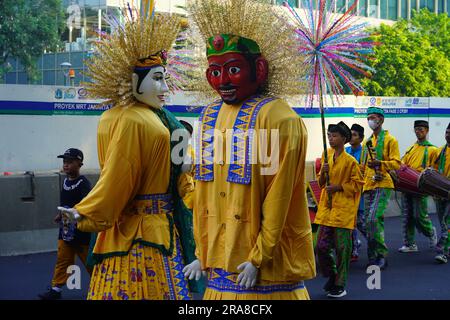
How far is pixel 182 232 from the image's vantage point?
6512mm

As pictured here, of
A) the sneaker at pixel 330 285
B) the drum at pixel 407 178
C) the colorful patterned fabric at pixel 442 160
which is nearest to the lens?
the sneaker at pixel 330 285

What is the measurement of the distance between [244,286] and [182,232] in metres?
1.67

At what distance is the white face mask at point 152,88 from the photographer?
6523mm

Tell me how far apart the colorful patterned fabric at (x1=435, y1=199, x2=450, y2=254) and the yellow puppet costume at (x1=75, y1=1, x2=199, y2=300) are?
20.2 feet

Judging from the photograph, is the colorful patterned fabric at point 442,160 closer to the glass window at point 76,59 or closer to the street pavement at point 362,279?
the street pavement at point 362,279

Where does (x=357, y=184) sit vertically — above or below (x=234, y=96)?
below

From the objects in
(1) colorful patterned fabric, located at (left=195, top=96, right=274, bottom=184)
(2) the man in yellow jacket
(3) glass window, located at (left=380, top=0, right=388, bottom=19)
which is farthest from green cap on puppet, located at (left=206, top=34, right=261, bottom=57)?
(3) glass window, located at (left=380, top=0, right=388, bottom=19)

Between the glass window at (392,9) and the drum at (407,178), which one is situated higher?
the glass window at (392,9)

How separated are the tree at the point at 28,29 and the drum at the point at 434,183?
832 inches

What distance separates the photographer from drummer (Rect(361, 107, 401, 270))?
432 inches

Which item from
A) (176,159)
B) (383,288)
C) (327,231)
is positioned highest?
(176,159)

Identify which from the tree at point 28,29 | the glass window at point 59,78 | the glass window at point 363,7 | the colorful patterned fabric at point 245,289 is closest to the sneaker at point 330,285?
the colorful patterned fabric at point 245,289

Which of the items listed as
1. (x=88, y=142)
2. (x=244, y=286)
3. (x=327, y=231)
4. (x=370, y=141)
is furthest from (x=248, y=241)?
(x=88, y=142)
